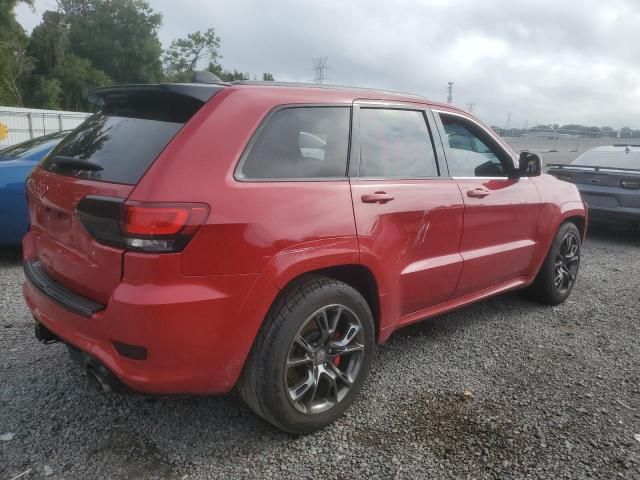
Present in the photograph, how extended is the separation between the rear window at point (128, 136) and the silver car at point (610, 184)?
686 centimetres

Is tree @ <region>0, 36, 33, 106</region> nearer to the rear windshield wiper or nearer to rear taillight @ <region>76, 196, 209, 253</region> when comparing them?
the rear windshield wiper

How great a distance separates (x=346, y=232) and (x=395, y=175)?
63cm

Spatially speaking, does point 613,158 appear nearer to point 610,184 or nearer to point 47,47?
point 610,184

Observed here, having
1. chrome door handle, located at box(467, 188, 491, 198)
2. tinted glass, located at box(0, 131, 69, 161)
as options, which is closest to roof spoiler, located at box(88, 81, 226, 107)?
chrome door handle, located at box(467, 188, 491, 198)

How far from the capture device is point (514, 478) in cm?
244

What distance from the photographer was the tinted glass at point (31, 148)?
546 centimetres

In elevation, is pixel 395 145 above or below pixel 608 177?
above

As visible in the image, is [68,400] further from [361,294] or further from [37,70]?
[37,70]

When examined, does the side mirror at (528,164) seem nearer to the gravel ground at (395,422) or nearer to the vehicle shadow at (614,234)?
the gravel ground at (395,422)

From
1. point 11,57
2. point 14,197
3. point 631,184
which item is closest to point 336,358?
point 14,197

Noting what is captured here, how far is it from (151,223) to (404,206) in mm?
1461

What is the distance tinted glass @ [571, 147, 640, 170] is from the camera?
26.8ft

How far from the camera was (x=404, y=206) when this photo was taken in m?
3.04

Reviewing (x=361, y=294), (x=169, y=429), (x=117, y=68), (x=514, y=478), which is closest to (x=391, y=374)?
(x=361, y=294)
